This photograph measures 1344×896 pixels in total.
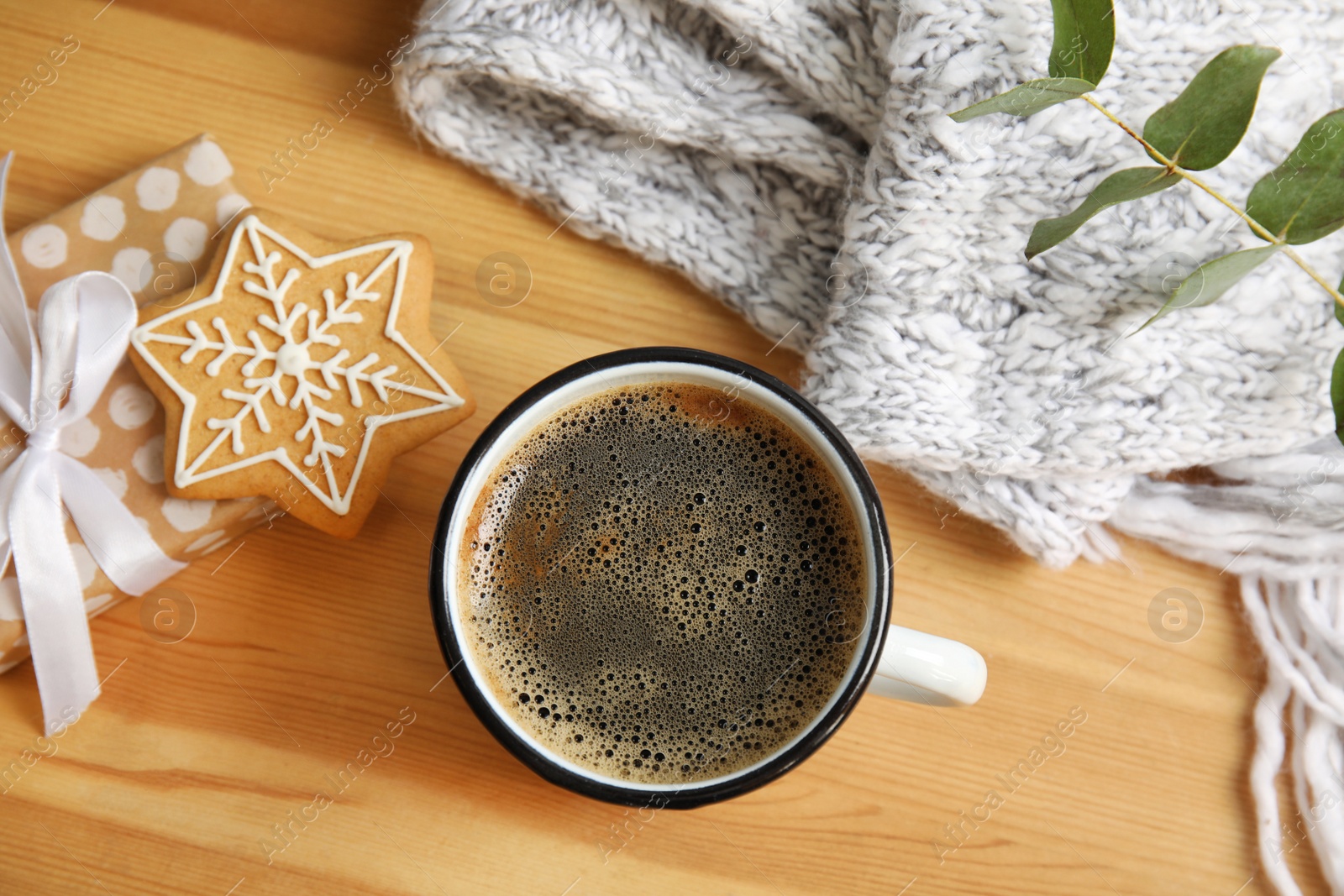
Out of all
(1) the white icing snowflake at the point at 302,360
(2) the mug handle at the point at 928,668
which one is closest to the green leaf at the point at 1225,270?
(2) the mug handle at the point at 928,668

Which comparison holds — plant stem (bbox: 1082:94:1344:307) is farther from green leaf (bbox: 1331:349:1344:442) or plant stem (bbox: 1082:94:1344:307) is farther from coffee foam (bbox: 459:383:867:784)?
coffee foam (bbox: 459:383:867:784)

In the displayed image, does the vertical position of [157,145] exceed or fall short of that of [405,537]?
it exceeds it

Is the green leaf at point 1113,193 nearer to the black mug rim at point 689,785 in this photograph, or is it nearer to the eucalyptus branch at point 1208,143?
the eucalyptus branch at point 1208,143

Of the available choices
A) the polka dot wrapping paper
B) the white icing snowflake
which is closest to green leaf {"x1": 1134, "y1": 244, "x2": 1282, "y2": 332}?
the white icing snowflake

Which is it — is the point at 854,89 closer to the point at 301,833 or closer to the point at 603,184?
the point at 603,184

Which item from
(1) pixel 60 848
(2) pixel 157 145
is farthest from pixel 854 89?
(1) pixel 60 848

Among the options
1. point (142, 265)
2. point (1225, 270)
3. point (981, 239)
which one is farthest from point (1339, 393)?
point (142, 265)

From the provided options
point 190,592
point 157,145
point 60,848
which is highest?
point 157,145
